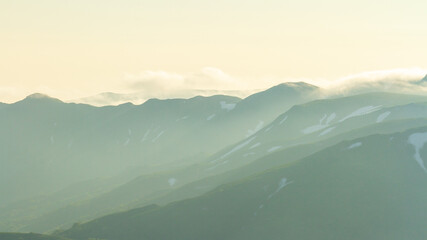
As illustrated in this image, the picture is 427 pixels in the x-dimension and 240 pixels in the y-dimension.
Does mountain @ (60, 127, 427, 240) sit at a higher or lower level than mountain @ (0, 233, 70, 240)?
lower

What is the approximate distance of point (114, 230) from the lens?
611 feet

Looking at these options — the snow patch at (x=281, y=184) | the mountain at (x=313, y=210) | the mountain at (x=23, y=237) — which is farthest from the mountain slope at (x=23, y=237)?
the snow patch at (x=281, y=184)

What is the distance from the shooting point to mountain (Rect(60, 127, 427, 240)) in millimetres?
157875

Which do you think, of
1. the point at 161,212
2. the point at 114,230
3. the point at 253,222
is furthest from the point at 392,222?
the point at 114,230

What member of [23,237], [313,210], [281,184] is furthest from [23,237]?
[281,184]

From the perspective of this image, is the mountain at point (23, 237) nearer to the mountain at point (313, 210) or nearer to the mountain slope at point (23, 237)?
the mountain slope at point (23, 237)

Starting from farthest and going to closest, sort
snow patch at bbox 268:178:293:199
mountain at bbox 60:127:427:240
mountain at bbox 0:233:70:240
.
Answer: snow patch at bbox 268:178:293:199 < mountain at bbox 60:127:427:240 < mountain at bbox 0:233:70:240

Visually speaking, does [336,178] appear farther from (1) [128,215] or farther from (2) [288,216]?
(1) [128,215]

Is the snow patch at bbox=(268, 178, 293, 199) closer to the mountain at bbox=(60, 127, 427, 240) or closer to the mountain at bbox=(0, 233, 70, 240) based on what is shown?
the mountain at bbox=(60, 127, 427, 240)

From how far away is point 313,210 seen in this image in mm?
169250

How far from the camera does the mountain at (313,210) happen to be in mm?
157875

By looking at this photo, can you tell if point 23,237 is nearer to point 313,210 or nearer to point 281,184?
point 313,210

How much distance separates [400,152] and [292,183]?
44.6 m

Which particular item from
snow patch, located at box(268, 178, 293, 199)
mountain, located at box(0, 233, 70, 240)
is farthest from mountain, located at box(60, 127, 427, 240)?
mountain, located at box(0, 233, 70, 240)
